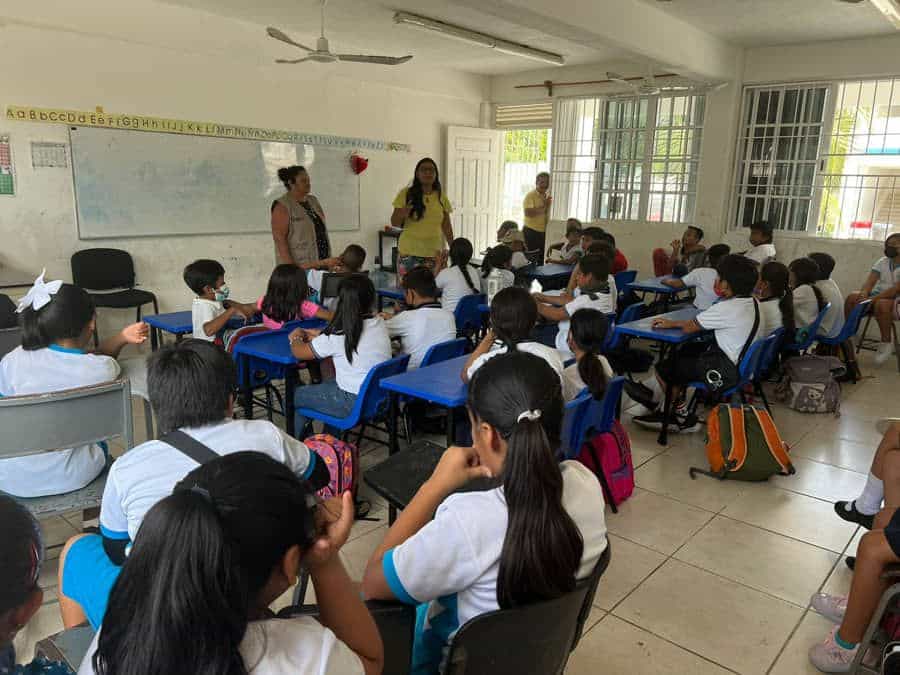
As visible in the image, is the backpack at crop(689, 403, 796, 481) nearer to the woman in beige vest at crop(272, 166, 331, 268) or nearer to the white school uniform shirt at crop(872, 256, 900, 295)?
the woman in beige vest at crop(272, 166, 331, 268)

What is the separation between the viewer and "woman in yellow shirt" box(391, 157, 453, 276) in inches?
215

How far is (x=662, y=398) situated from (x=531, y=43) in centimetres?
462

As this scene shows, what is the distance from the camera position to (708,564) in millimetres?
2510

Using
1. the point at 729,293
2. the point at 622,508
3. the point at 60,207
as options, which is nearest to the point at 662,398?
the point at 729,293

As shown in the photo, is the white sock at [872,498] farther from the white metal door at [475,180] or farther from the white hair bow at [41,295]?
the white metal door at [475,180]

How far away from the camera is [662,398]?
4.17 metres

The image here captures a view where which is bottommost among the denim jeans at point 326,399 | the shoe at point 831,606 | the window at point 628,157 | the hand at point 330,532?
the shoe at point 831,606

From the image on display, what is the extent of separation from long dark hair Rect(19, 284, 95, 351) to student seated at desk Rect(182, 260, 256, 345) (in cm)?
114

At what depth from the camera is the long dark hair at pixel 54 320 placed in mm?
2135

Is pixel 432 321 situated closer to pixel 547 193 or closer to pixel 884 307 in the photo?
pixel 884 307

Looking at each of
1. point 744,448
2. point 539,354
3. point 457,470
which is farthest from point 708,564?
point 457,470

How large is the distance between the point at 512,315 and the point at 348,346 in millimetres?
735

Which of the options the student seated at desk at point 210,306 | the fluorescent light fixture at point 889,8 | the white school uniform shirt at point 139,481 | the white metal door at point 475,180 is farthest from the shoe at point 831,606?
the white metal door at point 475,180

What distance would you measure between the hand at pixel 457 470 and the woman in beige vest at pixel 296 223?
11.4 ft
